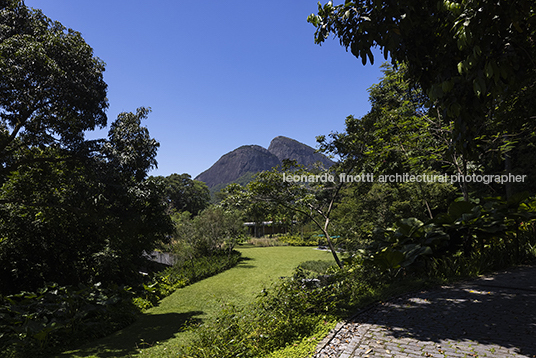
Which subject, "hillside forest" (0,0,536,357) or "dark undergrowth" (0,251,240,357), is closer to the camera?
"hillside forest" (0,0,536,357)

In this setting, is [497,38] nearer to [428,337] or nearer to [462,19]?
[462,19]

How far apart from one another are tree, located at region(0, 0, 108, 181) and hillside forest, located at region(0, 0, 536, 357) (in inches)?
1.2

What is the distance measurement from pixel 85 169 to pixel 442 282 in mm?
7947

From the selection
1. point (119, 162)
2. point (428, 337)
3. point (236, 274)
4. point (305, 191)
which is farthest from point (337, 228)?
point (428, 337)

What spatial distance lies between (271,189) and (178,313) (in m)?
4.09

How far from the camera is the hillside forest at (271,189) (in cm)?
265

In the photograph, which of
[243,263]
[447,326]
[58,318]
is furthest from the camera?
[243,263]

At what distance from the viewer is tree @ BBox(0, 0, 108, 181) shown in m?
6.05

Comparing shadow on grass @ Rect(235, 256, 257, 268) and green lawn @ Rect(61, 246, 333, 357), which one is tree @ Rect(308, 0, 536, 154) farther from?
shadow on grass @ Rect(235, 256, 257, 268)

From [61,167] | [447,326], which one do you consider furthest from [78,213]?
[447,326]

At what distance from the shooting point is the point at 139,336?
19.1ft

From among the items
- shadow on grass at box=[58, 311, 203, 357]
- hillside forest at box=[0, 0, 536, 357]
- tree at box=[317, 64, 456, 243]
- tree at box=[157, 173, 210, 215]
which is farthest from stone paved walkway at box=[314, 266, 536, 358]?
tree at box=[157, 173, 210, 215]

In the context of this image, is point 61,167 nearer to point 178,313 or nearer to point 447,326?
point 178,313

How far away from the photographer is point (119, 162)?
723cm
